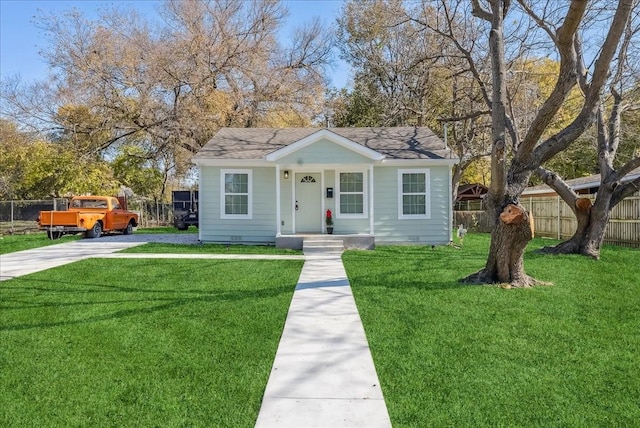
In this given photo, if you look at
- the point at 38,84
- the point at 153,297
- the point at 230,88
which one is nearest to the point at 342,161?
the point at 153,297

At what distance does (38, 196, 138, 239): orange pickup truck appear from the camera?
15000 millimetres

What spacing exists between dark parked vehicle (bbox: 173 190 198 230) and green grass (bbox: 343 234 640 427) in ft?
49.1

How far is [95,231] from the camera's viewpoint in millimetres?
15961

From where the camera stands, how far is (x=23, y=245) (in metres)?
13.1

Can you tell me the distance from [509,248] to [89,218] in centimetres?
1418

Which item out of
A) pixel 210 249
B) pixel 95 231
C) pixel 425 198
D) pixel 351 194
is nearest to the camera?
pixel 210 249

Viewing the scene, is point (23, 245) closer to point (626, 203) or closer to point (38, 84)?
point (38, 84)

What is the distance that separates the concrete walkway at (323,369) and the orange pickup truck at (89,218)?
316 inches

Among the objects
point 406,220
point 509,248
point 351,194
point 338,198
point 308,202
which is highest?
point 351,194

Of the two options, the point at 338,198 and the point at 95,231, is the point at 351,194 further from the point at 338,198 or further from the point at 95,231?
the point at 95,231

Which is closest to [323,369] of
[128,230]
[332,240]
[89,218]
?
[332,240]

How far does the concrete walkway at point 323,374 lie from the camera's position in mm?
3029

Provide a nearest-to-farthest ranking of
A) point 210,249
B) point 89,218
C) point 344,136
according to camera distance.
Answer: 1. point 210,249
2. point 344,136
3. point 89,218

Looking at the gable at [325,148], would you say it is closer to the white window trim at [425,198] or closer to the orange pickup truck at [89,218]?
the white window trim at [425,198]
